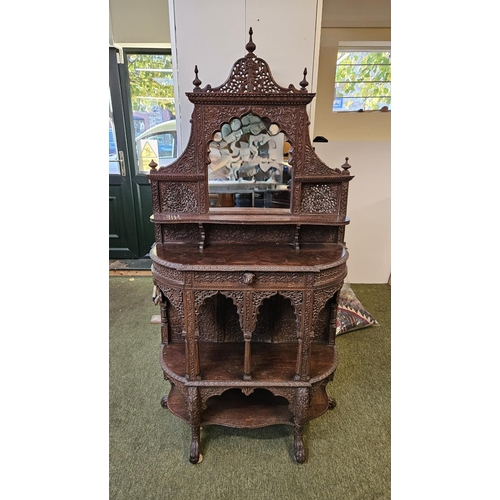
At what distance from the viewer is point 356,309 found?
2342mm

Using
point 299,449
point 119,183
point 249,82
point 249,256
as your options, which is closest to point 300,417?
point 299,449

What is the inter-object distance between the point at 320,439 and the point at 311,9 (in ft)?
7.20

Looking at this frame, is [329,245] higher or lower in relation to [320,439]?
higher

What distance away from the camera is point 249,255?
125 cm

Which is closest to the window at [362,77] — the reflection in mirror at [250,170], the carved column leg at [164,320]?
Answer: the reflection in mirror at [250,170]

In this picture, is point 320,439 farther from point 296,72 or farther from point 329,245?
point 296,72

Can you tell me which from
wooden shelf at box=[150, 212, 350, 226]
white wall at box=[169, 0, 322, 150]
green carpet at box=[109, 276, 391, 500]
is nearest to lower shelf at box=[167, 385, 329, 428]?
green carpet at box=[109, 276, 391, 500]

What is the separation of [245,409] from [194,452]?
0.28m

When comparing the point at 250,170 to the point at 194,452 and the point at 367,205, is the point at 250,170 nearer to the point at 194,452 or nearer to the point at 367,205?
the point at 194,452

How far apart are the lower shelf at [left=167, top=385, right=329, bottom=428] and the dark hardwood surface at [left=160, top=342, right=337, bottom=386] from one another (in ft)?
0.74

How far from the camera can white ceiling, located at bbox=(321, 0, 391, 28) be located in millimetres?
2609

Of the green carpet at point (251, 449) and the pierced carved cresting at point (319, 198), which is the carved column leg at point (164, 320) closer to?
the green carpet at point (251, 449)

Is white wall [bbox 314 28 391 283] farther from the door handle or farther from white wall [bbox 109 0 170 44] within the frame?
the door handle

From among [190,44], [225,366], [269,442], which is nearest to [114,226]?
[190,44]
